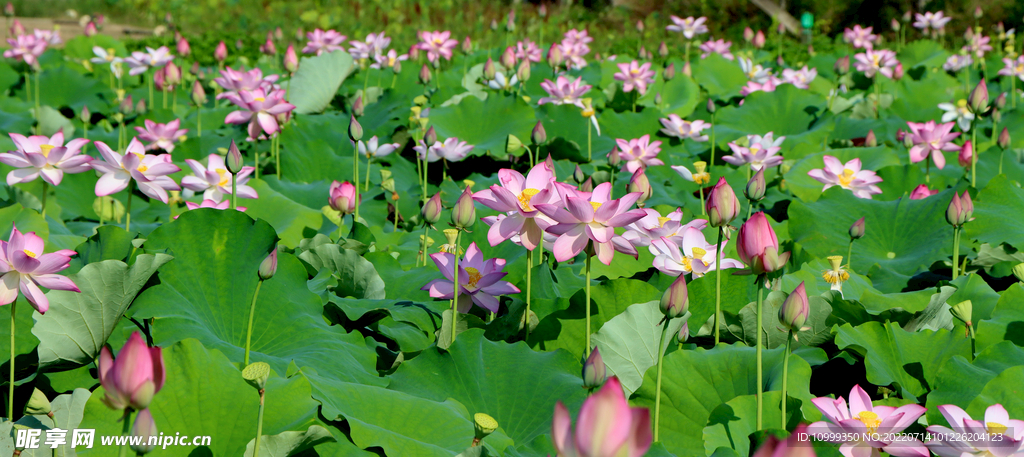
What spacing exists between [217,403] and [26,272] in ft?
1.22

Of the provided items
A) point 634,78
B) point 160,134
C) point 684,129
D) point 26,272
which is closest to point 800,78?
point 634,78

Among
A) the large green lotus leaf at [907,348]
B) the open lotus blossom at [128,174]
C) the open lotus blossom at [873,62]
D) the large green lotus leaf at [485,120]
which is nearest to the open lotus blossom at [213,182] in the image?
the open lotus blossom at [128,174]

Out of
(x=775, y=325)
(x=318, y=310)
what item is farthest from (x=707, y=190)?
(x=318, y=310)

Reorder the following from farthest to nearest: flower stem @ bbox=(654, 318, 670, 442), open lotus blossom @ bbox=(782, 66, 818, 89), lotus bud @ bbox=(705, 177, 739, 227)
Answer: open lotus blossom @ bbox=(782, 66, 818, 89), lotus bud @ bbox=(705, 177, 739, 227), flower stem @ bbox=(654, 318, 670, 442)

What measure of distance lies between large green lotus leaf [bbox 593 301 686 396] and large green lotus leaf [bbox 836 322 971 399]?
35 cm

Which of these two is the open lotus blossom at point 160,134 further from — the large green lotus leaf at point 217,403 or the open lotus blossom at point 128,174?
the large green lotus leaf at point 217,403

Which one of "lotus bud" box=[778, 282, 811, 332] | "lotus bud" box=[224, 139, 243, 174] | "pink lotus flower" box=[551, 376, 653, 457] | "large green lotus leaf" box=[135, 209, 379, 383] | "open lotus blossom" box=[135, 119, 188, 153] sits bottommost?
"open lotus blossom" box=[135, 119, 188, 153]

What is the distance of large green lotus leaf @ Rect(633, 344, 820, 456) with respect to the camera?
4.30 ft

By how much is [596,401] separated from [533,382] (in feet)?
2.64

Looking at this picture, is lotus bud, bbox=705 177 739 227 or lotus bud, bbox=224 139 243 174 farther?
lotus bud, bbox=224 139 243 174

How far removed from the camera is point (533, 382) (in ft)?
4.40

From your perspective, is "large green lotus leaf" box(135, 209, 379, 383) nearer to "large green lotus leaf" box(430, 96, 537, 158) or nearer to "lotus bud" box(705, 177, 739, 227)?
"lotus bud" box(705, 177, 739, 227)

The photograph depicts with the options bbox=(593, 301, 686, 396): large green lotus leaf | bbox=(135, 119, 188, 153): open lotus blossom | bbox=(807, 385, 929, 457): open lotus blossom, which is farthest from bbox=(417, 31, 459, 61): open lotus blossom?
bbox=(807, 385, 929, 457): open lotus blossom

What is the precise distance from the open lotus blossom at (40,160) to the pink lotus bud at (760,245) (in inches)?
62.3
